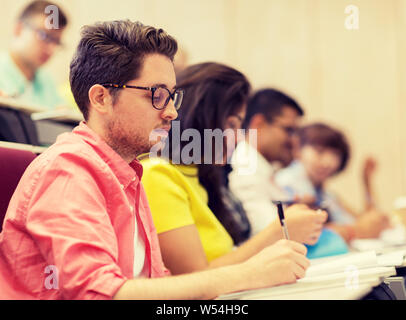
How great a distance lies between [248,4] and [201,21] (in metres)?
0.46

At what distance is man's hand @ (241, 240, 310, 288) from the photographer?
0.67 m

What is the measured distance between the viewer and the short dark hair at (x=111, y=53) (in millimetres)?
718

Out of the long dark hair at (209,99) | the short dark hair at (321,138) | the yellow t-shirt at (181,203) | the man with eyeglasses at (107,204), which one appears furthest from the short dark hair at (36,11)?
the short dark hair at (321,138)

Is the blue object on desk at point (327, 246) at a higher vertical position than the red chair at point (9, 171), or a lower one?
lower

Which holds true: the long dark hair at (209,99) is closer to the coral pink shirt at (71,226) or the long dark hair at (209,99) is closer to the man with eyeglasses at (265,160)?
the man with eyeglasses at (265,160)

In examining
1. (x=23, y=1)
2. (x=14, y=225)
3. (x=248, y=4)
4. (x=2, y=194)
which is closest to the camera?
(x=14, y=225)

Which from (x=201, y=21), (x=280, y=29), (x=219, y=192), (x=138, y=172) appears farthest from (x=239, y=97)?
(x=280, y=29)

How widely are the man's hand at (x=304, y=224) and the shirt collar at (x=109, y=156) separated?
35 centimetres

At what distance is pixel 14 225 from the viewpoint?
65 centimetres

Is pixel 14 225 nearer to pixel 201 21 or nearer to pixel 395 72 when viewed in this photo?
pixel 201 21

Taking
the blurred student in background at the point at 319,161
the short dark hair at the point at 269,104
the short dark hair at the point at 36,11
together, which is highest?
the short dark hair at the point at 36,11

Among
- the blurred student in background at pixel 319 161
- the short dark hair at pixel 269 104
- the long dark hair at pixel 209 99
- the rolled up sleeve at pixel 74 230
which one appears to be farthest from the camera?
the blurred student in background at pixel 319 161

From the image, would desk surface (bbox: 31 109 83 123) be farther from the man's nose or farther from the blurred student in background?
the blurred student in background

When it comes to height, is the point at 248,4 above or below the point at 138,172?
above
